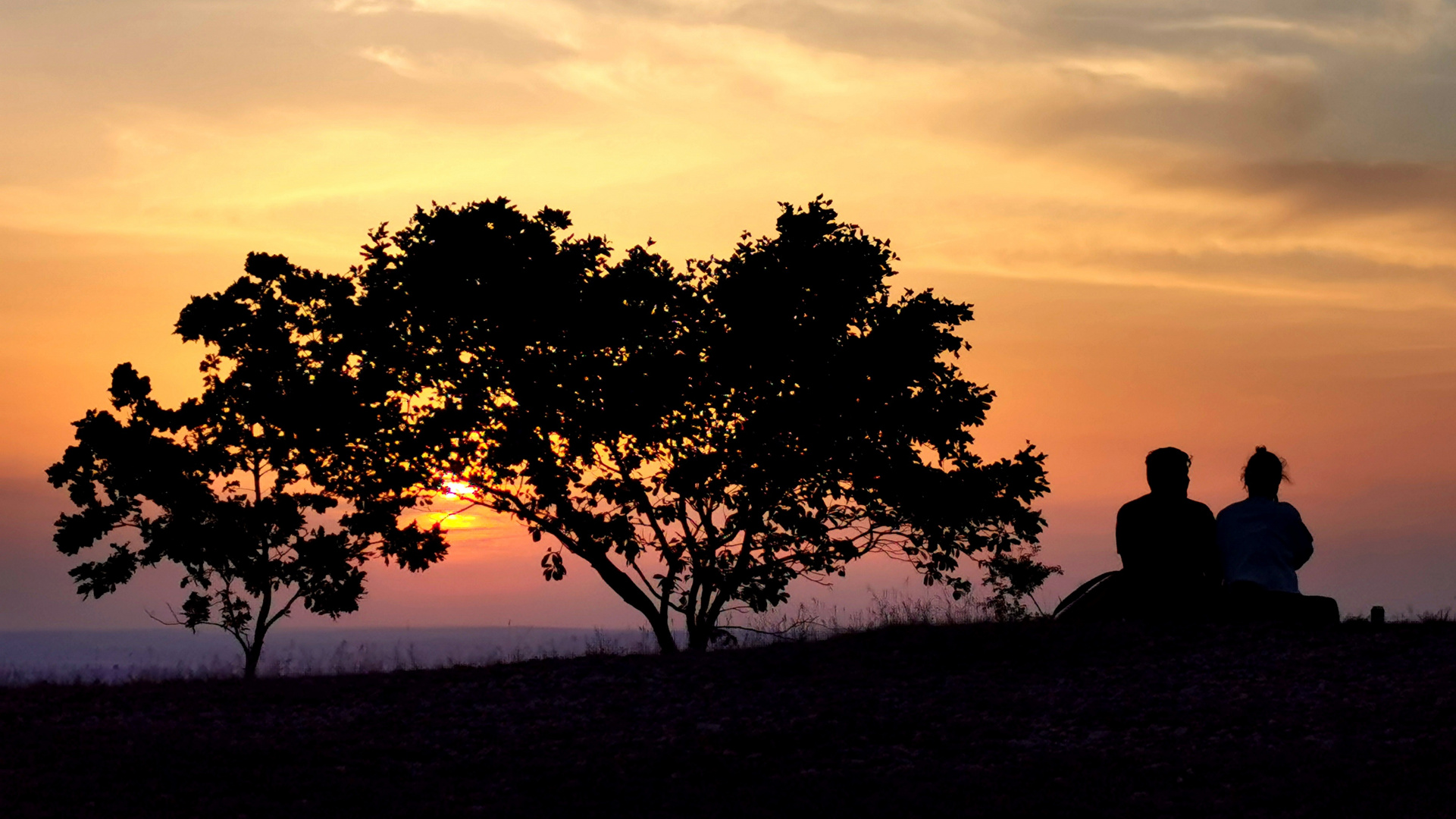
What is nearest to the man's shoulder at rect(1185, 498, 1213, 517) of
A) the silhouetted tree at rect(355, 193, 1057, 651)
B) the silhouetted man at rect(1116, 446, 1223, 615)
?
the silhouetted man at rect(1116, 446, 1223, 615)

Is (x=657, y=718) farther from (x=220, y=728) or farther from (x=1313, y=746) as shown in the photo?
(x=1313, y=746)

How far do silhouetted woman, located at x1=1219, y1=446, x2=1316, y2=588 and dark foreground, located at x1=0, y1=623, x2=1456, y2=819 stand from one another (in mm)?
922

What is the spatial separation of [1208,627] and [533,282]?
13.9 m

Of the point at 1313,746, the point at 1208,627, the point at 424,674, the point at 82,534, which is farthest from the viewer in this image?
the point at 82,534

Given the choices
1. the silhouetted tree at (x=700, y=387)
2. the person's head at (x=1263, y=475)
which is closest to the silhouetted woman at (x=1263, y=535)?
the person's head at (x=1263, y=475)

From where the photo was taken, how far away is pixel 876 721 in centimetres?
1535

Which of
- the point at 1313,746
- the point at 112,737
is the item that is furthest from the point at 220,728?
the point at 1313,746

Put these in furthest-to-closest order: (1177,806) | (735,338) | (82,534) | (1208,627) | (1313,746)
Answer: (82,534) < (735,338) < (1208,627) < (1313,746) < (1177,806)

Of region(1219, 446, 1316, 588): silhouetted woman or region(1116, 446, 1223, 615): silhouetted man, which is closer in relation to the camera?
region(1219, 446, 1316, 588): silhouetted woman

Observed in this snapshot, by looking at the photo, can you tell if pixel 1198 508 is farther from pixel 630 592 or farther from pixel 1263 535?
pixel 630 592

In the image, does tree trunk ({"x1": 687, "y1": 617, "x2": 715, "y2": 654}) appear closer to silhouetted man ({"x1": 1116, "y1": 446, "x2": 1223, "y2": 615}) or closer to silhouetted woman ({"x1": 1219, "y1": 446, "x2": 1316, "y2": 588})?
silhouetted man ({"x1": 1116, "y1": 446, "x2": 1223, "y2": 615})

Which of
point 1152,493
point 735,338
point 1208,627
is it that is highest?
point 735,338

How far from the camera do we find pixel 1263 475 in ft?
55.0

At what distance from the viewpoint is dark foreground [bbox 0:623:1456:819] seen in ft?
41.9
